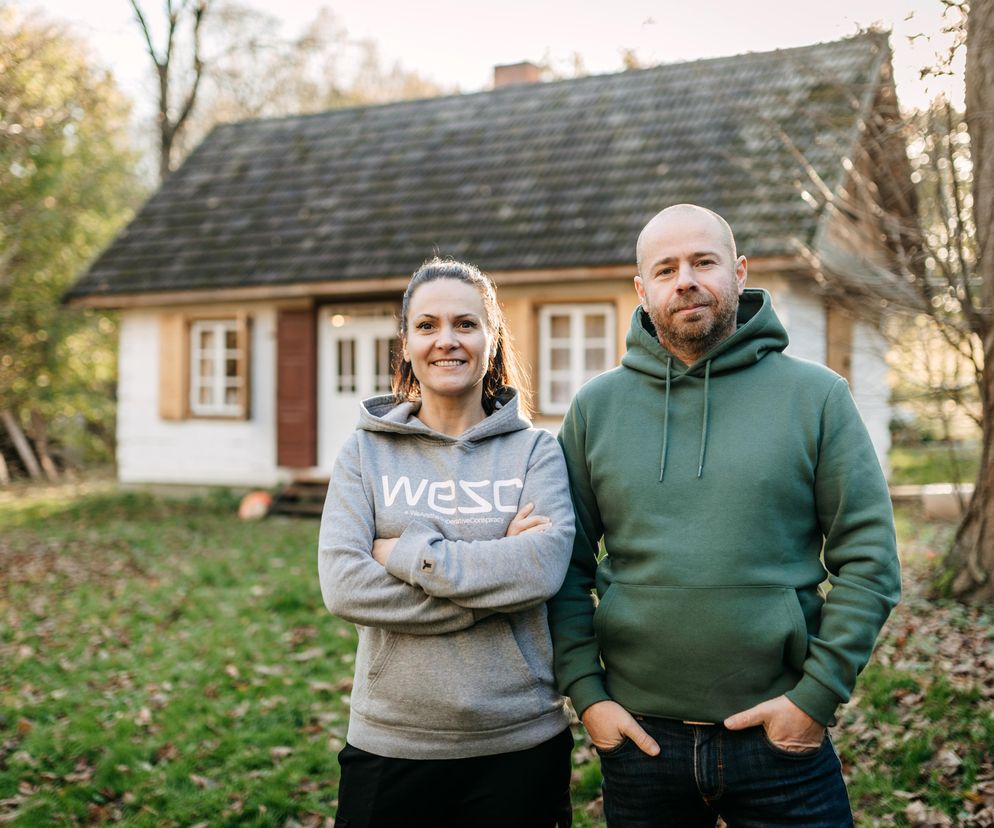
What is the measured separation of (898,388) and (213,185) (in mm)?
10812

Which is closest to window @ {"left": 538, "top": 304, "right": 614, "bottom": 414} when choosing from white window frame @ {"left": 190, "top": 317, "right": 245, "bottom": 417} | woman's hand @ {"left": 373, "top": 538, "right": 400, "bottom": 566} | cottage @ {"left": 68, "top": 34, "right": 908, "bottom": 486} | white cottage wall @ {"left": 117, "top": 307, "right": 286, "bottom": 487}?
cottage @ {"left": 68, "top": 34, "right": 908, "bottom": 486}

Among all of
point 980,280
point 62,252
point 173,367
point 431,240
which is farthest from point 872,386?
point 62,252

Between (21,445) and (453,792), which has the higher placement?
(21,445)

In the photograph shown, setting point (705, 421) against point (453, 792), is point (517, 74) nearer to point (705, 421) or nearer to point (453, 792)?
point (705, 421)

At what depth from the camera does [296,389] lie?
13172 mm

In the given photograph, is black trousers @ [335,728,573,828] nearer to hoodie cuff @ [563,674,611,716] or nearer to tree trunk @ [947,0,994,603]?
hoodie cuff @ [563,674,611,716]

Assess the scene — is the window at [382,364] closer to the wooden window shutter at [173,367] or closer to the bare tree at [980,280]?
the wooden window shutter at [173,367]

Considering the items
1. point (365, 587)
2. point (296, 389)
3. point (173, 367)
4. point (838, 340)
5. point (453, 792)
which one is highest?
point (838, 340)

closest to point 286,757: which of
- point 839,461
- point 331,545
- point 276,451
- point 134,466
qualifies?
point 331,545

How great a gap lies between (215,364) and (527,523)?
483 inches

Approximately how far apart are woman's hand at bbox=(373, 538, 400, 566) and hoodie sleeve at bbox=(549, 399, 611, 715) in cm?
46

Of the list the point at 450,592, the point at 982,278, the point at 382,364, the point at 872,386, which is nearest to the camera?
→ the point at 450,592

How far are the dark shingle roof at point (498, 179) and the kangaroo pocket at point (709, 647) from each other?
26.2ft

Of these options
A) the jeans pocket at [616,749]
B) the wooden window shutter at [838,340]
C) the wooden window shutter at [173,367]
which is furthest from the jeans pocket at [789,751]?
the wooden window shutter at [173,367]
